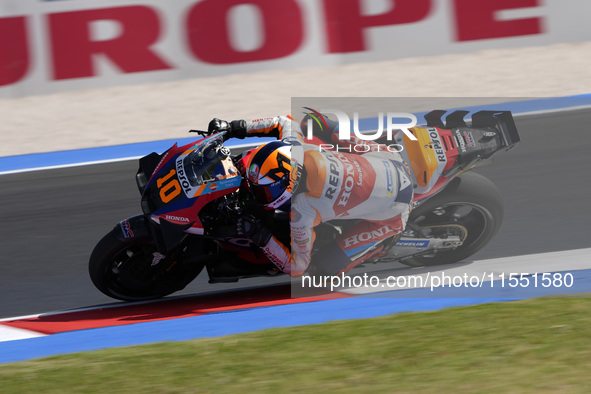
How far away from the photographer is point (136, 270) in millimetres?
5375

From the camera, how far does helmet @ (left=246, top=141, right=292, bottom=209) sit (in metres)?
4.62

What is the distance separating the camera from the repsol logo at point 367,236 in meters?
5.17

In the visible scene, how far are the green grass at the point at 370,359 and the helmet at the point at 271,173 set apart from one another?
84 centimetres

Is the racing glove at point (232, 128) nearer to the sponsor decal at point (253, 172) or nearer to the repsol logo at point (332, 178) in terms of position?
the sponsor decal at point (253, 172)

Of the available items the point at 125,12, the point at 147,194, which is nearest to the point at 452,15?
the point at 125,12

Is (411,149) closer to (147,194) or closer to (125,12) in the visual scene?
(147,194)

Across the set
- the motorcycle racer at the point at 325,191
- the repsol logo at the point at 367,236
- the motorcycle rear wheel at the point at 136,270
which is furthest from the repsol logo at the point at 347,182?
the motorcycle rear wheel at the point at 136,270

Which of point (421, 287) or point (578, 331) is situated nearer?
point (578, 331)

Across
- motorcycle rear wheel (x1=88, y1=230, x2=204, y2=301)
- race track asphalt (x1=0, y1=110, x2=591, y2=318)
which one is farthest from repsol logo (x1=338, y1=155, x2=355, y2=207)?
race track asphalt (x1=0, y1=110, x2=591, y2=318)

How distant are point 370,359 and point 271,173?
4.10 ft

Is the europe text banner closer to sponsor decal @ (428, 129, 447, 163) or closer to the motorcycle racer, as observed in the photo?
the motorcycle racer

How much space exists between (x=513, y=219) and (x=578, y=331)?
233 cm

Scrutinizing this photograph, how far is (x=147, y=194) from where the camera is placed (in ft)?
16.4

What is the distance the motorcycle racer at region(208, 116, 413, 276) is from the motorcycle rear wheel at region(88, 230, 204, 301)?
0.73 meters
